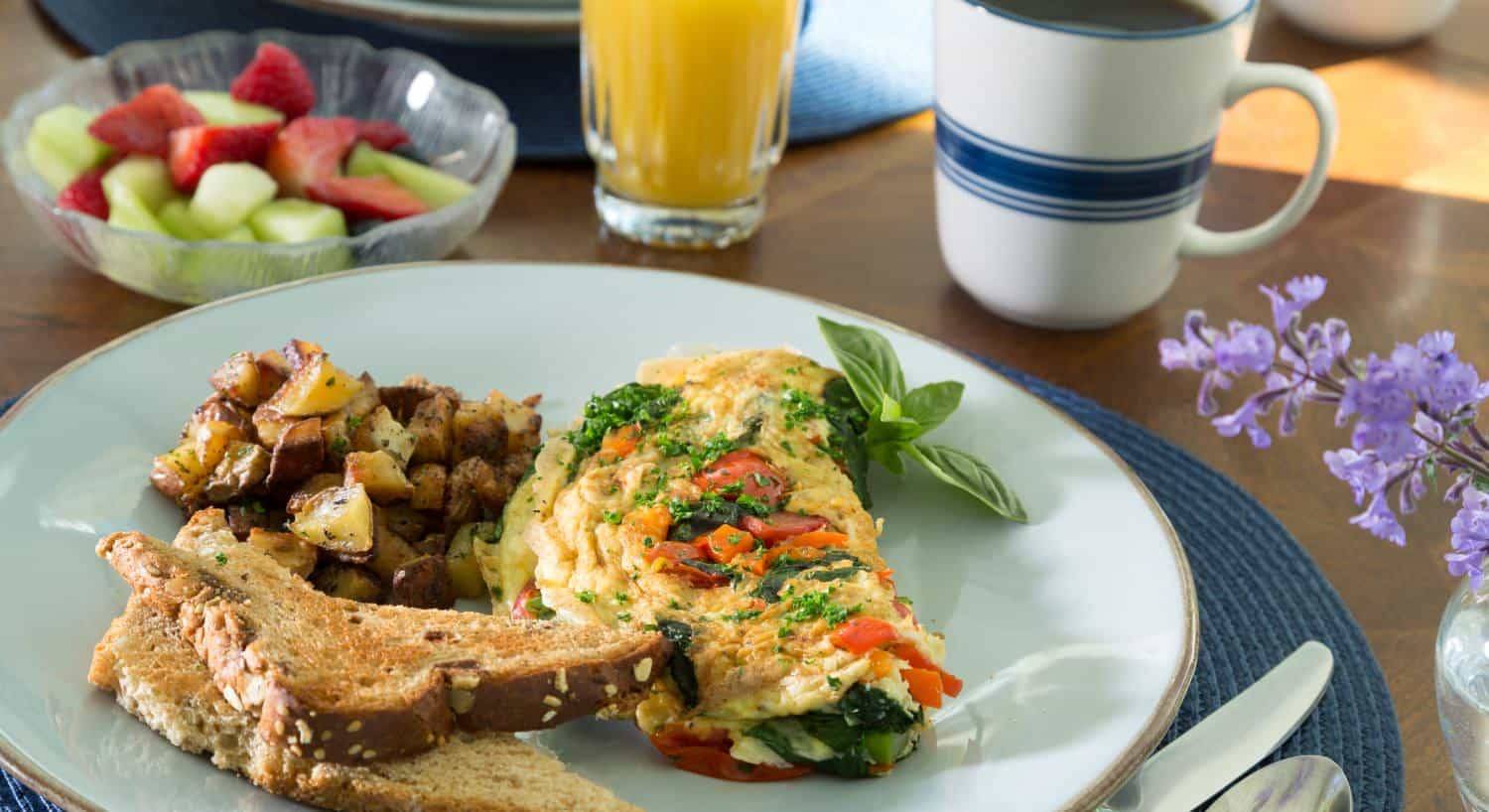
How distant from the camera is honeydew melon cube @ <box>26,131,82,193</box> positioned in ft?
9.91

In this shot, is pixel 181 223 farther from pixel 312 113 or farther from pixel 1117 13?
pixel 1117 13

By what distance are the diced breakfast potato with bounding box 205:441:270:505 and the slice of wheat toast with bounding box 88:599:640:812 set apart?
14.1 inches

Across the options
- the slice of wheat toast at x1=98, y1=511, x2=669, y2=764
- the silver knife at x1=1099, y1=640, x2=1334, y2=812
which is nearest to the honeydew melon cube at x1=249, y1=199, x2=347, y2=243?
the slice of wheat toast at x1=98, y1=511, x2=669, y2=764

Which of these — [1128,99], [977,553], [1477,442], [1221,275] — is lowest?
[1221,275]

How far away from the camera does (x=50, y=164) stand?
3.04 m

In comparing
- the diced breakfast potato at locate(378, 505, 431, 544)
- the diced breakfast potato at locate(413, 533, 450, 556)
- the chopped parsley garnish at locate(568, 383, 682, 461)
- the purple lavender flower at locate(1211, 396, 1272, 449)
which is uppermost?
the purple lavender flower at locate(1211, 396, 1272, 449)

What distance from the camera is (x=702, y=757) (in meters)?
1.84

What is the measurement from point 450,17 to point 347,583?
1685 millimetres

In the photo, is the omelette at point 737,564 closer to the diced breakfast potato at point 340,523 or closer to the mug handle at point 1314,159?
the diced breakfast potato at point 340,523

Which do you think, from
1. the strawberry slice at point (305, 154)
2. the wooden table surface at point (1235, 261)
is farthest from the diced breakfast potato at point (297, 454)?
the strawberry slice at point (305, 154)

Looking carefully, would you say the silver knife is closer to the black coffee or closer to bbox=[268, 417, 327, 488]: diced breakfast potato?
bbox=[268, 417, 327, 488]: diced breakfast potato

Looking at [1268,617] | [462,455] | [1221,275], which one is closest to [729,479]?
[462,455]

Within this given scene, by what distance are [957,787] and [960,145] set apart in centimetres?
149

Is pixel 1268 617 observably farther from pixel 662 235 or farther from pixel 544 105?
pixel 544 105
